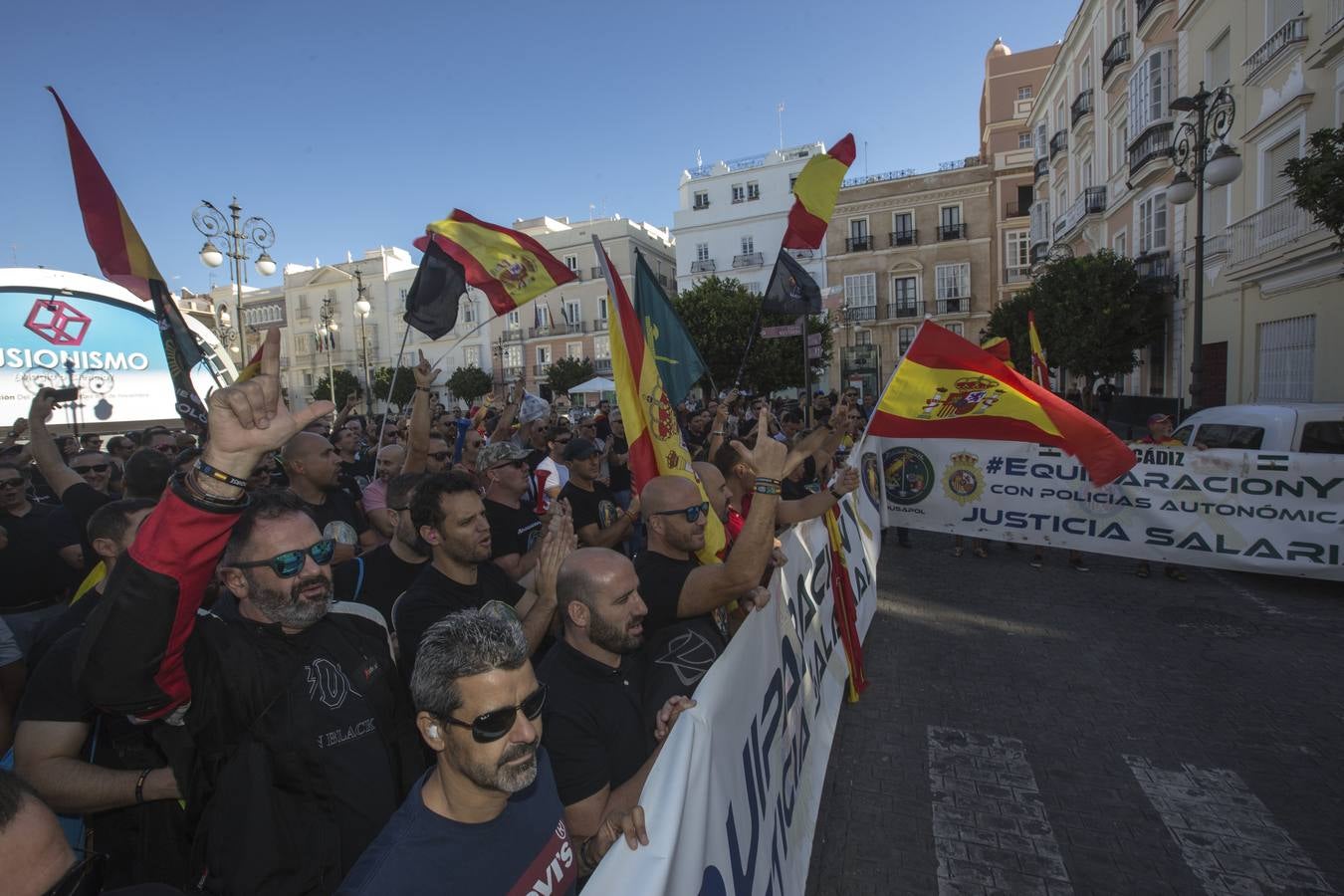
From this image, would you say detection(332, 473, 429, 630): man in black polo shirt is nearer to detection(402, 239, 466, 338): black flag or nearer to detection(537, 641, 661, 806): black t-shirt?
detection(537, 641, 661, 806): black t-shirt

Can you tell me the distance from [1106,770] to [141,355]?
120 feet

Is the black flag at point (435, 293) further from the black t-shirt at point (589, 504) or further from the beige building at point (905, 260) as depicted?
the beige building at point (905, 260)

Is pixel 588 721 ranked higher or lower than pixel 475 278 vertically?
lower

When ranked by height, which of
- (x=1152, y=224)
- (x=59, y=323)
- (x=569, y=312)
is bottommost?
(x=59, y=323)

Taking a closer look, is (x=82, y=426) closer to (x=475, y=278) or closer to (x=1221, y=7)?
(x=475, y=278)

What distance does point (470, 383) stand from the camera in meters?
50.5

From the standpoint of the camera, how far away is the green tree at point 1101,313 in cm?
2097

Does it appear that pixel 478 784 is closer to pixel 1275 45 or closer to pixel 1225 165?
pixel 1225 165

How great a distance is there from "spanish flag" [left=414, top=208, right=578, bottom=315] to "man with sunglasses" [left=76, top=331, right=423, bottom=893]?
4043 millimetres

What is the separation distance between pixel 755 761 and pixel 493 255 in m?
4.69

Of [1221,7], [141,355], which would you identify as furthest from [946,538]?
[141,355]

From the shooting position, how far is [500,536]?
163 inches

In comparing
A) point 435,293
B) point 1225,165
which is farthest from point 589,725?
point 1225,165

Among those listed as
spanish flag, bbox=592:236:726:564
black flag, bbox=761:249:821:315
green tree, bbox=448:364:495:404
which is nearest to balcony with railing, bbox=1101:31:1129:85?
black flag, bbox=761:249:821:315
